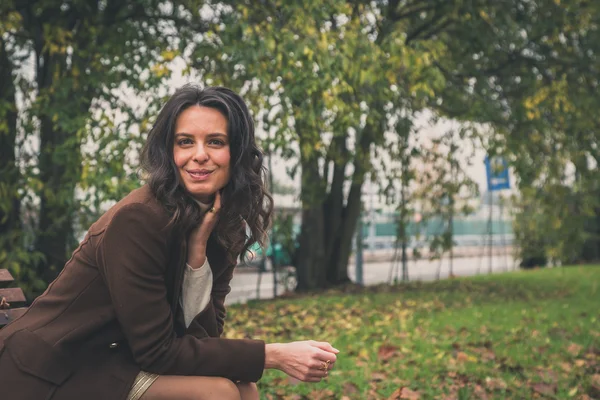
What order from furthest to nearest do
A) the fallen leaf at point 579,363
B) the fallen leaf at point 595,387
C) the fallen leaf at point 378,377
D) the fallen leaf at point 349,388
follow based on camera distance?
the fallen leaf at point 579,363, the fallen leaf at point 378,377, the fallen leaf at point 595,387, the fallen leaf at point 349,388

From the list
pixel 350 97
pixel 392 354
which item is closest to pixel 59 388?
pixel 392 354

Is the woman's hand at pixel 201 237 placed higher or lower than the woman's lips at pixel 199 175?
lower

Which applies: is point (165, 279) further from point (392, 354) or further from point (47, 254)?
point (47, 254)

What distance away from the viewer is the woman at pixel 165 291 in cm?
243

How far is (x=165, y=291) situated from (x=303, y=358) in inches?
19.5

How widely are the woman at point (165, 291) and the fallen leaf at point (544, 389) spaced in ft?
10.2

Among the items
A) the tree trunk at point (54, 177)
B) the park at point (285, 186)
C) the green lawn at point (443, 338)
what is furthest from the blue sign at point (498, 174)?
the tree trunk at point (54, 177)

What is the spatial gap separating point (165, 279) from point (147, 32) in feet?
24.4

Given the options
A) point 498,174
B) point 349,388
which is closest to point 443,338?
point 349,388

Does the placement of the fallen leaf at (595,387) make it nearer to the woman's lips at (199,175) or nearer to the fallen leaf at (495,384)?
the fallen leaf at (495,384)

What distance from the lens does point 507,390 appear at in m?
5.38

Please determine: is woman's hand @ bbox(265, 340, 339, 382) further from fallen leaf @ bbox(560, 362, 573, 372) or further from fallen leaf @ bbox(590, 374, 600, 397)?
fallen leaf @ bbox(560, 362, 573, 372)

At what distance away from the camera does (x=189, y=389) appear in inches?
99.3

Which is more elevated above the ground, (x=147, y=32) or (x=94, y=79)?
(x=147, y=32)
